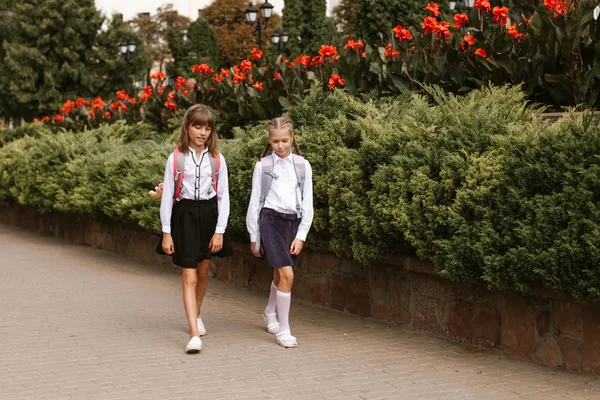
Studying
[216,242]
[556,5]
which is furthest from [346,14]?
[216,242]

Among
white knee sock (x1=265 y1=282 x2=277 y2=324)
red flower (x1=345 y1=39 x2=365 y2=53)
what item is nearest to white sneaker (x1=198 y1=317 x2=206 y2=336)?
white knee sock (x1=265 y1=282 x2=277 y2=324)

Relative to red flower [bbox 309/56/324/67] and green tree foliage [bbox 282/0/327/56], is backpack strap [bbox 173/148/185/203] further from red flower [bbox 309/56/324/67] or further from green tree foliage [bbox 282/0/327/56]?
green tree foliage [bbox 282/0/327/56]

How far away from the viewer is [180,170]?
→ 693cm

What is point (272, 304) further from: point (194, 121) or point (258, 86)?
point (258, 86)

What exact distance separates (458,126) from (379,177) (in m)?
0.72

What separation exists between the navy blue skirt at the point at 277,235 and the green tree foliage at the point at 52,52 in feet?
84.9

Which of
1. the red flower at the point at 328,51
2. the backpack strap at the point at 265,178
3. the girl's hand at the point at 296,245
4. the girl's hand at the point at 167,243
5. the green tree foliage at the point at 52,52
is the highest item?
the green tree foliage at the point at 52,52

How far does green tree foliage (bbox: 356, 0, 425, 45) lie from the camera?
20094 mm

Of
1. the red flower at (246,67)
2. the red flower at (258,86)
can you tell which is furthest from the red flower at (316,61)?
the red flower at (246,67)

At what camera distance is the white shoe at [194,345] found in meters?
6.68

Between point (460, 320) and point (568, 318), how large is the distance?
103cm

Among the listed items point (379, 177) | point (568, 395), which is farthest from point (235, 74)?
point (568, 395)

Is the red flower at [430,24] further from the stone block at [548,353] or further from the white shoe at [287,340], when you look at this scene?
the stone block at [548,353]

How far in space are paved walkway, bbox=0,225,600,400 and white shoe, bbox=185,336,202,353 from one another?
0.17 ft
